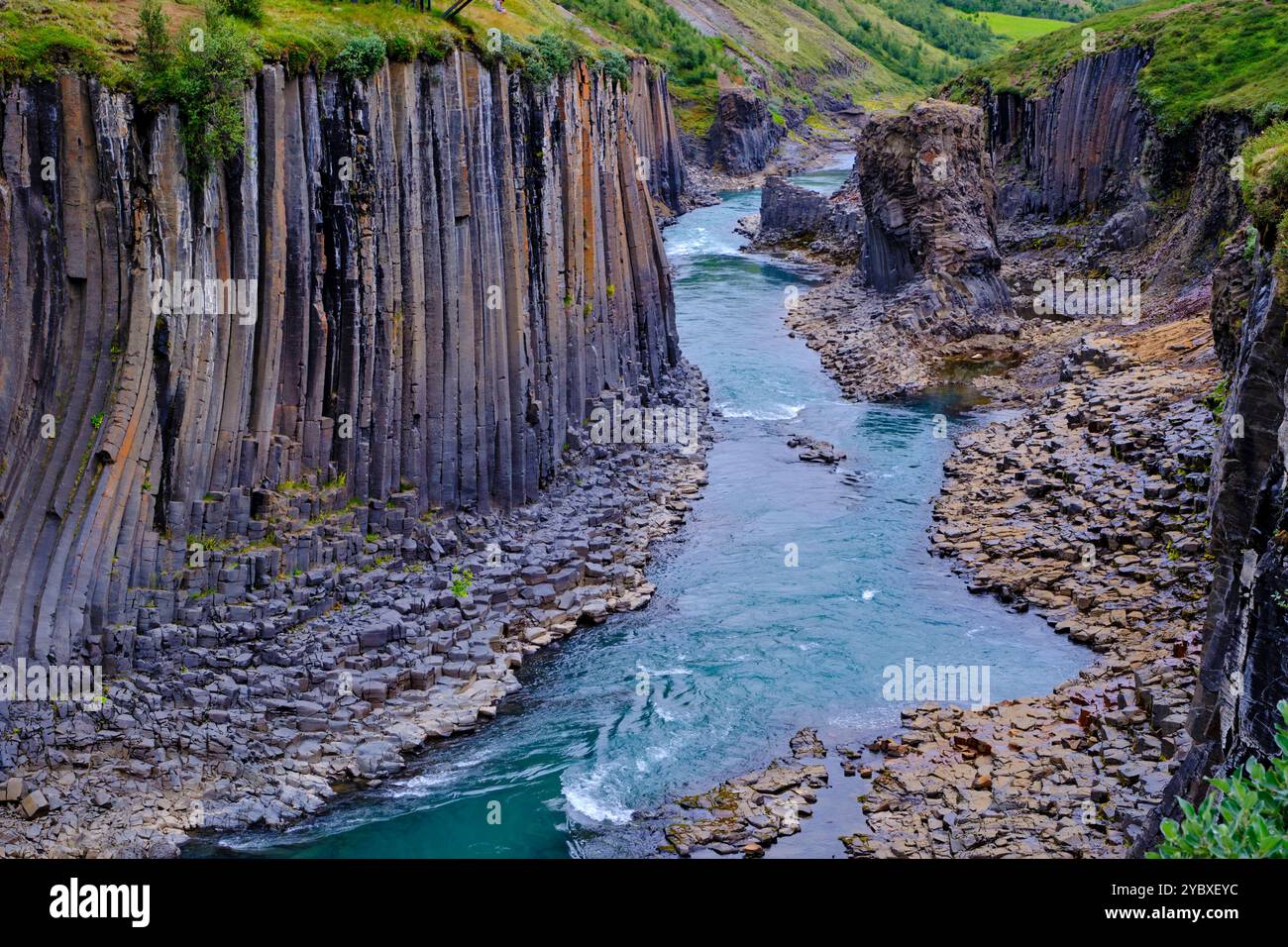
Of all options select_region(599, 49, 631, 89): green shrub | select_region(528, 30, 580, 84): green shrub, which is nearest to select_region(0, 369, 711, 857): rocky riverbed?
select_region(528, 30, 580, 84): green shrub

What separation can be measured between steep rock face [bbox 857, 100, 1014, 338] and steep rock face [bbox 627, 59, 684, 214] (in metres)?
18.7

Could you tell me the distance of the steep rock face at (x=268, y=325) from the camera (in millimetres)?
23547

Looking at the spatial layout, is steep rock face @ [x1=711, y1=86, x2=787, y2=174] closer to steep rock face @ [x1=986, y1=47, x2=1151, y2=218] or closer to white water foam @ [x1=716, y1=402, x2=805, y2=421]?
steep rock face @ [x1=986, y1=47, x2=1151, y2=218]

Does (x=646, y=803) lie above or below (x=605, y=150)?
below

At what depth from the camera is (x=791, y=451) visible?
4319 cm

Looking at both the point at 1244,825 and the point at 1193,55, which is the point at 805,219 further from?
the point at 1244,825

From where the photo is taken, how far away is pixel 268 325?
27922mm

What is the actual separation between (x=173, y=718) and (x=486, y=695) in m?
6.31

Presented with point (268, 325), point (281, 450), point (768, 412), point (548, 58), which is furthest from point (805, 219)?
point (281, 450)

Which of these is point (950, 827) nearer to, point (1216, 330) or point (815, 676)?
point (815, 676)

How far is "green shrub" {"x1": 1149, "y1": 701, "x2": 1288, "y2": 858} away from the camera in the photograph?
372 inches

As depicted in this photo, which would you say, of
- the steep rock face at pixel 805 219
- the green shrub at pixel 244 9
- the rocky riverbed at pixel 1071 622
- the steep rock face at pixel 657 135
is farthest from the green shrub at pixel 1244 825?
the steep rock face at pixel 657 135

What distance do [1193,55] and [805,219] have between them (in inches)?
918
